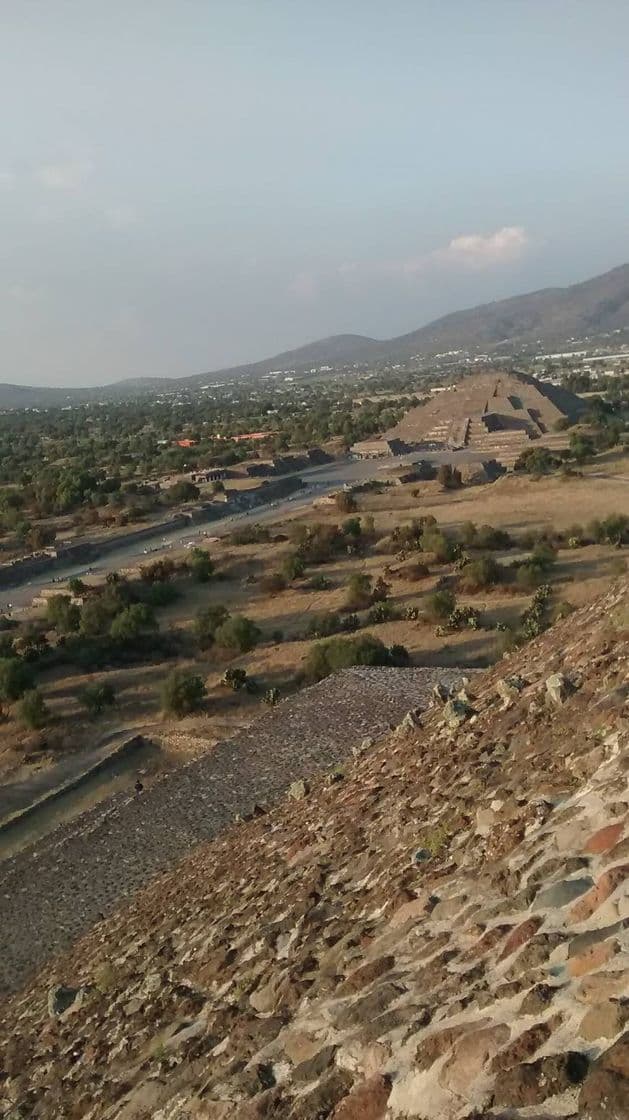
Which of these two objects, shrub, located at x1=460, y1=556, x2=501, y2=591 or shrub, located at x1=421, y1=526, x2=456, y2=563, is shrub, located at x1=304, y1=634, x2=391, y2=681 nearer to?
shrub, located at x1=460, y1=556, x2=501, y2=591

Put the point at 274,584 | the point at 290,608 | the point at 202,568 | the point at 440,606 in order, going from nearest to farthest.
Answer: the point at 440,606, the point at 290,608, the point at 274,584, the point at 202,568

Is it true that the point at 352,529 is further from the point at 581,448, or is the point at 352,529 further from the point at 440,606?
the point at 581,448

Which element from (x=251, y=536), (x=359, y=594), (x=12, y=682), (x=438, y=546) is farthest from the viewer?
(x=251, y=536)

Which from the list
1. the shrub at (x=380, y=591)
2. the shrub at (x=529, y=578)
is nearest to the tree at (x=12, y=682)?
the shrub at (x=380, y=591)

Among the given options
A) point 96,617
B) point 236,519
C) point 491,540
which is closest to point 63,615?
point 96,617

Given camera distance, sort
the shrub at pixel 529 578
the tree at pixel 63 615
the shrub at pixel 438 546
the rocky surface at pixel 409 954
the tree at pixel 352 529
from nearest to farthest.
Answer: the rocky surface at pixel 409 954 → the shrub at pixel 529 578 → the tree at pixel 63 615 → the shrub at pixel 438 546 → the tree at pixel 352 529

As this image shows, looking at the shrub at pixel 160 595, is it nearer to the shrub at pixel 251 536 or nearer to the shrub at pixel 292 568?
the shrub at pixel 292 568

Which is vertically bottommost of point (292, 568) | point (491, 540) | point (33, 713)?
point (33, 713)

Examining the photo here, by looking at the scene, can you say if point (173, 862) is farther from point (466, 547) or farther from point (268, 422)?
point (268, 422)
